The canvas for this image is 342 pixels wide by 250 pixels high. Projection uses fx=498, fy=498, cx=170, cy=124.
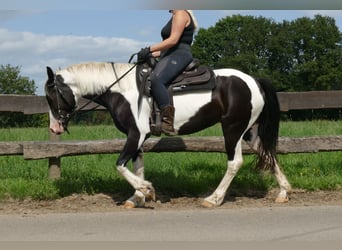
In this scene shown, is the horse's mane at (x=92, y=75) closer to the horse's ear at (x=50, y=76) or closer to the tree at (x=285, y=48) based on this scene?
the horse's ear at (x=50, y=76)

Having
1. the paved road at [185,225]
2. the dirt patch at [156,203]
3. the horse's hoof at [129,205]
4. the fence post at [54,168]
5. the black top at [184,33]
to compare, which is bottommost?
the dirt patch at [156,203]

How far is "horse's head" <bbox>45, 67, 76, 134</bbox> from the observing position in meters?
6.46

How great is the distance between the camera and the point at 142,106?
632 centimetres

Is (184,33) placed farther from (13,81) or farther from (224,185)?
(13,81)

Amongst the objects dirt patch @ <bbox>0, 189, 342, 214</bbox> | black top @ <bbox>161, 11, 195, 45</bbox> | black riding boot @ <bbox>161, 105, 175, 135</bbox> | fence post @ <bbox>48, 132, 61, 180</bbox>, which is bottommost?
dirt patch @ <bbox>0, 189, 342, 214</bbox>

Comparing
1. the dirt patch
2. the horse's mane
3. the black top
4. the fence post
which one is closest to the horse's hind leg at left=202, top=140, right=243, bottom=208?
the dirt patch

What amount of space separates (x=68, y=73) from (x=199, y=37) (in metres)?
64.2

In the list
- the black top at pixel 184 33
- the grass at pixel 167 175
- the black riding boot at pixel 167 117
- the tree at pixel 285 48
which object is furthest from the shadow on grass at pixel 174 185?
the tree at pixel 285 48

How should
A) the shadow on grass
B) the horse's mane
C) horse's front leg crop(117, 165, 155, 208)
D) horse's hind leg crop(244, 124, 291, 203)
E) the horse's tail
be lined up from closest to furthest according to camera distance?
horse's front leg crop(117, 165, 155, 208) → the horse's mane → horse's hind leg crop(244, 124, 291, 203) → the horse's tail → the shadow on grass

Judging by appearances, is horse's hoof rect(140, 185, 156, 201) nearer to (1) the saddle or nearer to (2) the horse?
(2) the horse

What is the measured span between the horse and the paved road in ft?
1.86

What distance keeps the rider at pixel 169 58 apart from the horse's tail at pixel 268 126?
1.21 metres

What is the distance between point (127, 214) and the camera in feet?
19.3

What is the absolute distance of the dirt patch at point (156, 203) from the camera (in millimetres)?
6250
